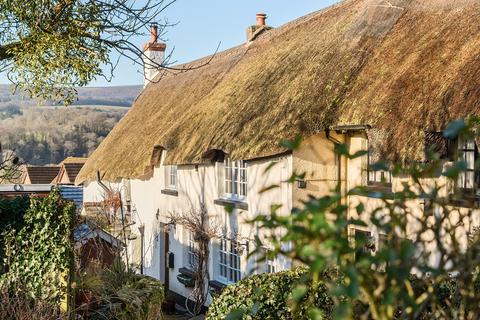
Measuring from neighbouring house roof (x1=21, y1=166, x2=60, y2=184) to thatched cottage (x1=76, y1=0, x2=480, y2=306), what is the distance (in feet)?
72.1

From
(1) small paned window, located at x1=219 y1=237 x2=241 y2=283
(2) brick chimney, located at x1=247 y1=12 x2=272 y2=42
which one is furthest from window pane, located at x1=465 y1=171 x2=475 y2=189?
(2) brick chimney, located at x1=247 y1=12 x2=272 y2=42

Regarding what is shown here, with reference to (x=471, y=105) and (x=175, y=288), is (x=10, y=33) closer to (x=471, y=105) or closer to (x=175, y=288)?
(x=471, y=105)

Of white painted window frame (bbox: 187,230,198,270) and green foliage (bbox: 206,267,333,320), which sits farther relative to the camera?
white painted window frame (bbox: 187,230,198,270)

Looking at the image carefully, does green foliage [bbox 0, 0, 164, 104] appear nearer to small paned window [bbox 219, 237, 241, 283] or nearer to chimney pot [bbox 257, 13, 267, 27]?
small paned window [bbox 219, 237, 241, 283]

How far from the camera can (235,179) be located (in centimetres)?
1438

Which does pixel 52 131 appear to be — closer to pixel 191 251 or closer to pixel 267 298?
pixel 191 251

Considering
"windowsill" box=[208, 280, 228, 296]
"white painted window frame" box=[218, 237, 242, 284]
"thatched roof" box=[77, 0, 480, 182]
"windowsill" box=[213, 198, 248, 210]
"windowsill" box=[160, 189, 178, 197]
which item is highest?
"thatched roof" box=[77, 0, 480, 182]

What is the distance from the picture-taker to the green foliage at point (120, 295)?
10125 millimetres

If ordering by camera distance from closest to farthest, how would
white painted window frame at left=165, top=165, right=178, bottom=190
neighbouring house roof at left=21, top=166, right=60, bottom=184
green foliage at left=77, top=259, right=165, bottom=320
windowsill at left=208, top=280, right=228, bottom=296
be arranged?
green foliage at left=77, top=259, right=165, bottom=320 < windowsill at left=208, top=280, right=228, bottom=296 < white painted window frame at left=165, top=165, right=178, bottom=190 < neighbouring house roof at left=21, top=166, right=60, bottom=184

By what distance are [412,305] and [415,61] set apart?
9650 millimetres

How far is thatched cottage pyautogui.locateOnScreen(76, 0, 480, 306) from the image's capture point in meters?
10.1

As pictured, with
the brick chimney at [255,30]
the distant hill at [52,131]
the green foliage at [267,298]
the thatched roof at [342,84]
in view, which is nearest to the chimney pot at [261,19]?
the brick chimney at [255,30]

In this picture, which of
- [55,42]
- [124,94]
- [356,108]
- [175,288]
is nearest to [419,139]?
[356,108]

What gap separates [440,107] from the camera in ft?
31.3
